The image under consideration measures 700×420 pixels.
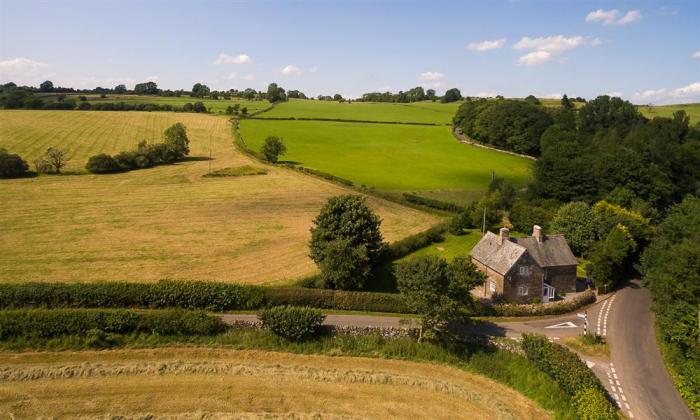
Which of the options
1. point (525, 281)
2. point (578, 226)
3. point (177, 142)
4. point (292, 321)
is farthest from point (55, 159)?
point (578, 226)

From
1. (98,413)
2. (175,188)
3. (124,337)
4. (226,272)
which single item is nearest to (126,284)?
(124,337)

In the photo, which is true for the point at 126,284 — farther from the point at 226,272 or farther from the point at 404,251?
the point at 404,251

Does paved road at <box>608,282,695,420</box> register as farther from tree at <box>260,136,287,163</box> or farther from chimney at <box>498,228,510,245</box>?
tree at <box>260,136,287,163</box>

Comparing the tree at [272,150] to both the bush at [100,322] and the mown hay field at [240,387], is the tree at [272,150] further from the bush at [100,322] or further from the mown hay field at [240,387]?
the mown hay field at [240,387]

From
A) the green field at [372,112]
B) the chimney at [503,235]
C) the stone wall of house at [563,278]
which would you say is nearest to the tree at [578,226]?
the stone wall of house at [563,278]

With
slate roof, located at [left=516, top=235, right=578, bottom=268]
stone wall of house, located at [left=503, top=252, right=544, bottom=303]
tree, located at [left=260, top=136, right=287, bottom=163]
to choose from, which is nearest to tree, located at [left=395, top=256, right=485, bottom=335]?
stone wall of house, located at [left=503, top=252, right=544, bottom=303]

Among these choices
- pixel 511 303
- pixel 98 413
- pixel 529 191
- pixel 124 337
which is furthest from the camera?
pixel 529 191
